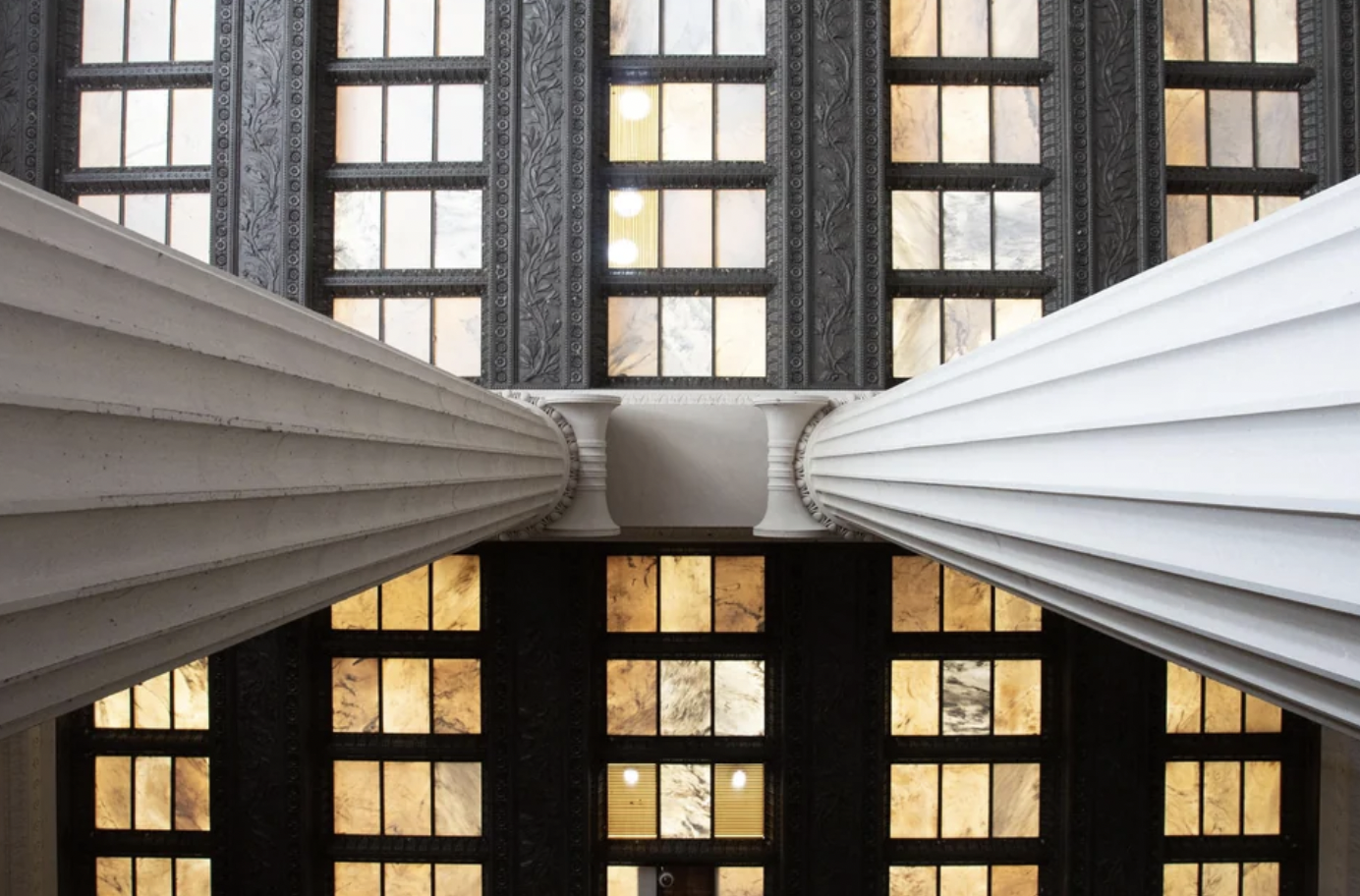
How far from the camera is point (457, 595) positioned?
830 centimetres

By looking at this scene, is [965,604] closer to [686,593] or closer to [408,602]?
[686,593]

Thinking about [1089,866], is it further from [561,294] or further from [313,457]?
[313,457]

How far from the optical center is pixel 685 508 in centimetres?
730

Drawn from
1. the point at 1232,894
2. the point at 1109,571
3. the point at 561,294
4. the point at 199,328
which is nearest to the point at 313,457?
the point at 199,328

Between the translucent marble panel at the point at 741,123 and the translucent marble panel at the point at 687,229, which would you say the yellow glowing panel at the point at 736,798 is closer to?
the translucent marble panel at the point at 687,229

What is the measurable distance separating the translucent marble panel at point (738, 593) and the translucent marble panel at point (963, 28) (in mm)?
5853

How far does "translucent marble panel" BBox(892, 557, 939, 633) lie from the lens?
8328 mm

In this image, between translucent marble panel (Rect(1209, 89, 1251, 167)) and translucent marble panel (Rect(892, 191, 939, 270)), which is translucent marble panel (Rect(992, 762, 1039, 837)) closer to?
translucent marble panel (Rect(892, 191, 939, 270))

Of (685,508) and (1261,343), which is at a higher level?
(1261,343)

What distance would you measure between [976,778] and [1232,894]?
307cm

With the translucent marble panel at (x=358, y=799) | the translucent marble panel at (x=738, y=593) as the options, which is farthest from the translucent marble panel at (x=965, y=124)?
the translucent marble panel at (x=358, y=799)

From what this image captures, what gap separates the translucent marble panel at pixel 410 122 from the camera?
8.20 meters

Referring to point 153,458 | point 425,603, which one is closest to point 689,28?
point 425,603

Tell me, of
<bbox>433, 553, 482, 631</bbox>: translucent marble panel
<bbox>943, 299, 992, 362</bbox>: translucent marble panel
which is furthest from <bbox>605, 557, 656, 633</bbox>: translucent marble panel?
<bbox>943, 299, 992, 362</bbox>: translucent marble panel
